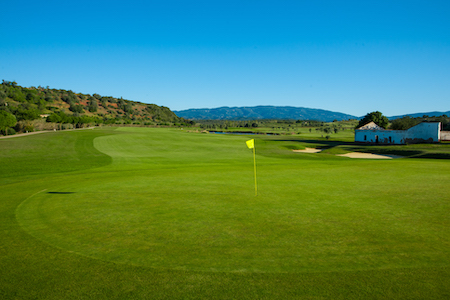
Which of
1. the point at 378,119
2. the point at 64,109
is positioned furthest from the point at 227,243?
the point at 64,109

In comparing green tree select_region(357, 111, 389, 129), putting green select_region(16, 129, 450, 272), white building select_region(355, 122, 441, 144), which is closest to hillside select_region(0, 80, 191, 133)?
putting green select_region(16, 129, 450, 272)

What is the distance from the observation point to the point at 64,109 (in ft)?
380

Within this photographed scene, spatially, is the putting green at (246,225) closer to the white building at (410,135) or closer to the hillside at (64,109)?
the white building at (410,135)

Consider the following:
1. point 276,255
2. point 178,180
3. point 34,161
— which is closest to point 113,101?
point 34,161

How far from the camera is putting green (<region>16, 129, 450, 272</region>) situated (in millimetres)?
6168

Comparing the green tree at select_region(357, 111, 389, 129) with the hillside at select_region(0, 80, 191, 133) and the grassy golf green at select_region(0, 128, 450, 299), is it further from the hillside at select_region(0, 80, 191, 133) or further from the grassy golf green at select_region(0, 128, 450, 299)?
the grassy golf green at select_region(0, 128, 450, 299)

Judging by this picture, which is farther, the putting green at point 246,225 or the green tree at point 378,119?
the green tree at point 378,119

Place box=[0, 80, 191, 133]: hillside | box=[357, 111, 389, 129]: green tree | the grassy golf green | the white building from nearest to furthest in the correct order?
the grassy golf green
the white building
box=[0, 80, 191, 133]: hillside
box=[357, 111, 389, 129]: green tree

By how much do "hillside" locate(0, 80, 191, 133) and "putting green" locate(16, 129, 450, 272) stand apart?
63814mm

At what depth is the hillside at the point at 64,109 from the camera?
67.4 metres

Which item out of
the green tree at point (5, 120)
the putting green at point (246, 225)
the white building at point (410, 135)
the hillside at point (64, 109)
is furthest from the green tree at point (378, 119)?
the green tree at point (5, 120)

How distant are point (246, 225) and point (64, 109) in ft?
414

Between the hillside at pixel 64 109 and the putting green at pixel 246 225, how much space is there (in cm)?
→ 6381

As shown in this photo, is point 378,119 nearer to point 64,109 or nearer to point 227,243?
point 227,243
